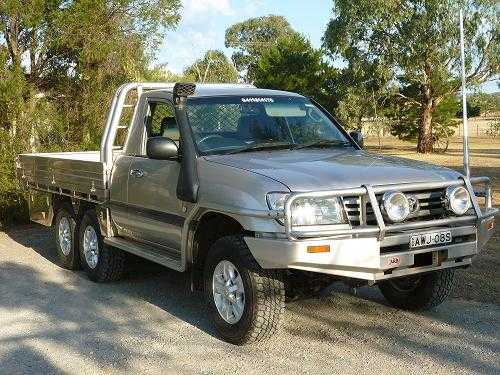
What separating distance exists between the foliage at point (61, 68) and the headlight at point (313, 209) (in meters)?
8.21

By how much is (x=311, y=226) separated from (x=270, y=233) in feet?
0.95

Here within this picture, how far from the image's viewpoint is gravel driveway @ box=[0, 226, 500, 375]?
4.79 metres

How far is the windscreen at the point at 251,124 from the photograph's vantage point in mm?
5875

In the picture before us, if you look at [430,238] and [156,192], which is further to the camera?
[156,192]

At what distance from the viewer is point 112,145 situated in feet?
23.8

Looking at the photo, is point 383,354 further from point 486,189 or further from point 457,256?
point 486,189

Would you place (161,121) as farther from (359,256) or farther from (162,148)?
(359,256)

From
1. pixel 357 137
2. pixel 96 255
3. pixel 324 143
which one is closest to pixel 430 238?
pixel 324 143

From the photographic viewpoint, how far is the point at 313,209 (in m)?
4.70

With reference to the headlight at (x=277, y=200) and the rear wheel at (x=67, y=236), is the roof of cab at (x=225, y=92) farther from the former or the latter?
the rear wheel at (x=67, y=236)

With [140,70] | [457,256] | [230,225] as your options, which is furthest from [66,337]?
[140,70]

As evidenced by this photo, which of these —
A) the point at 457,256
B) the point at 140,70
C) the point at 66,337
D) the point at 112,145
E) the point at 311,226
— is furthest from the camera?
the point at 140,70

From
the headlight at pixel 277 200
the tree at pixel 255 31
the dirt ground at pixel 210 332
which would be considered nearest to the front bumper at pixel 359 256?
the headlight at pixel 277 200

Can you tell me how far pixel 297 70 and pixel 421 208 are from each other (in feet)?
118
